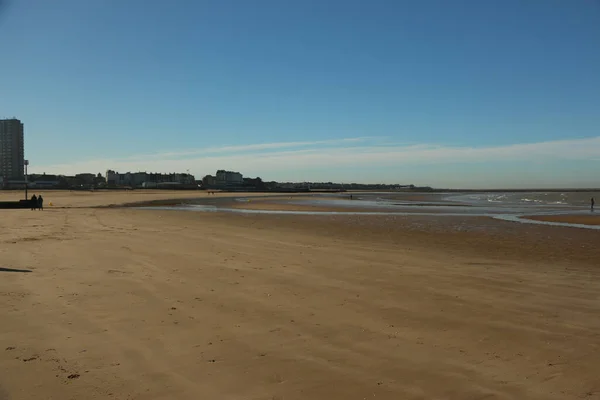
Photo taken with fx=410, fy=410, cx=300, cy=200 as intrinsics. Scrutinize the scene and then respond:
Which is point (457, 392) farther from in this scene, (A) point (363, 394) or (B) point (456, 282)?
(B) point (456, 282)

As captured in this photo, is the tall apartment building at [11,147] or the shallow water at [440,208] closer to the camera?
the shallow water at [440,208]

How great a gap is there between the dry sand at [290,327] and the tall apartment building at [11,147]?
8593 inches

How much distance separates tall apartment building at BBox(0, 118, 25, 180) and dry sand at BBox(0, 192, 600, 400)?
8593 inches

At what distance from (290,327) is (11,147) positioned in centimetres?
23011

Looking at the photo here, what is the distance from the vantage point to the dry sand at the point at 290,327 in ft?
13.8

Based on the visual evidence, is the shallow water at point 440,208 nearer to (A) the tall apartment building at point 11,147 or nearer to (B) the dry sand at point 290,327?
(B) the dry sand at point 290,327

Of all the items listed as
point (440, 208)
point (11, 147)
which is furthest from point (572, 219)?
point (11, 147)

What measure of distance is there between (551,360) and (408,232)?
16.2 meters

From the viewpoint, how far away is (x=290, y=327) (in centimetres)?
586

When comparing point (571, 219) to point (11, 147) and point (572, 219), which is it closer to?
point (572, 219)

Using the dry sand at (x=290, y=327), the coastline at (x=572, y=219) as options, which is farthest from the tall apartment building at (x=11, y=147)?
the dry sand at (x=290, y=327)

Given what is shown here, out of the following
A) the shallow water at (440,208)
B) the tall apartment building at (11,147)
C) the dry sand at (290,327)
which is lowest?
the dry sand at (290,327)

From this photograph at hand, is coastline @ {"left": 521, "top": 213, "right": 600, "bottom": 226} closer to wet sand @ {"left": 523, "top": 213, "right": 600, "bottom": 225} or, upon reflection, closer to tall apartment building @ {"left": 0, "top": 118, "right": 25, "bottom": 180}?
wet sand @ {"left": 523, "top": 213, "right": 600, "bottom": 225}

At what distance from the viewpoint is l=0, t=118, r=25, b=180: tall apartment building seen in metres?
189
